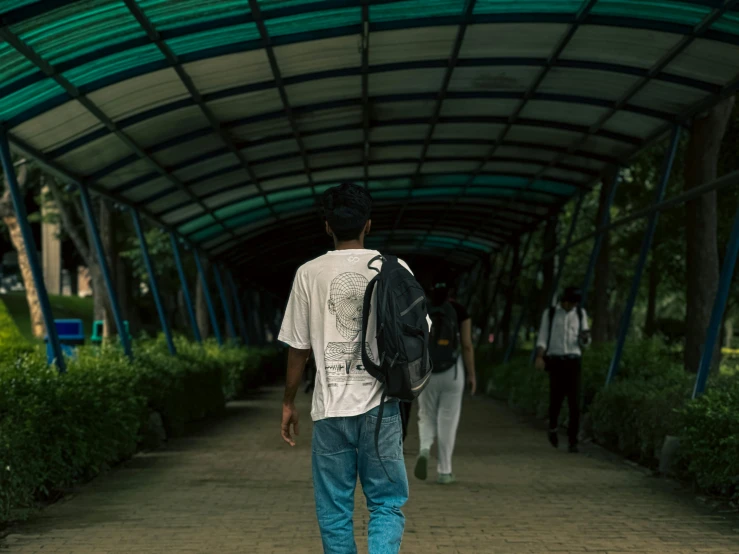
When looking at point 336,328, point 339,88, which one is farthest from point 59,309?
point 336,328

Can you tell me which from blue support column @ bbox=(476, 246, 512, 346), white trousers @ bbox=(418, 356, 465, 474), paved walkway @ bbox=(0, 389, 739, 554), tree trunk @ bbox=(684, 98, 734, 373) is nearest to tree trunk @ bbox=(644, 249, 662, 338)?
blue support column @ bbox=(476, 246, 512, 346)

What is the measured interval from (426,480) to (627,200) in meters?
18.6

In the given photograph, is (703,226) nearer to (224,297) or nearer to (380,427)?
(380,427)

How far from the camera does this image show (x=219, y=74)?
12.2 meters

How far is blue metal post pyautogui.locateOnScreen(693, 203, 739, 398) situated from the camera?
1018 cm

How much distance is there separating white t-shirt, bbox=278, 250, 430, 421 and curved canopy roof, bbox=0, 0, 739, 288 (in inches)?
187

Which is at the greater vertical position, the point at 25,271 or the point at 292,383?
the point at 25,271

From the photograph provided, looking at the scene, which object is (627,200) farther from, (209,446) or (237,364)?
(209,446)

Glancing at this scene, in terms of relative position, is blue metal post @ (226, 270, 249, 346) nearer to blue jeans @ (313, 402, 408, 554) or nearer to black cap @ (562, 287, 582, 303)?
black cap @ (562, 287, 582, 303)

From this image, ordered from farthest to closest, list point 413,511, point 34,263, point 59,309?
point 59,309 → point 34,263 → point 413,511

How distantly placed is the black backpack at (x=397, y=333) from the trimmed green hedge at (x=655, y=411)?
449 centimetres

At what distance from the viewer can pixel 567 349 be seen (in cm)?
1356

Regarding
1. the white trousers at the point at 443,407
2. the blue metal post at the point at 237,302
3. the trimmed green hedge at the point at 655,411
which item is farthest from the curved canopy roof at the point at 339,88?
the blue metal post at the point at 237,302

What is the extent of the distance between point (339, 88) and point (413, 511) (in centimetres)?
636
